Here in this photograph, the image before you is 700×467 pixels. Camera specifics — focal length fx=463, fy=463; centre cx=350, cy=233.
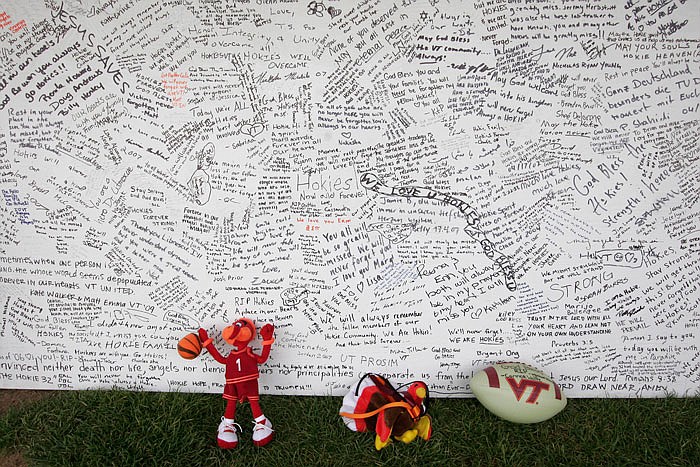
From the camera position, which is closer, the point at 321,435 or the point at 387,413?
the point at 387,413

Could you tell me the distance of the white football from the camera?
79.7 inches

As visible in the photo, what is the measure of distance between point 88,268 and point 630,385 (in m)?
2.67

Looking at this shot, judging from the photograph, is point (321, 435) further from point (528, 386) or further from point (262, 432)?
point (528, 386)

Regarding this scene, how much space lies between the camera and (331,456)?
2016mm

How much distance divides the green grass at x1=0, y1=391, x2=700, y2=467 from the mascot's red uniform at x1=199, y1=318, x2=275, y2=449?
0.22 ft

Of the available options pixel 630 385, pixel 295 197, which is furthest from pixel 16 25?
pixel 630 385

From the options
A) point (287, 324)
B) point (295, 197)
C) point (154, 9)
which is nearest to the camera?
point (154, 9)

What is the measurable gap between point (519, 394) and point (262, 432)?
115 centimetres

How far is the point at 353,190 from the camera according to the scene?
81.7 inches

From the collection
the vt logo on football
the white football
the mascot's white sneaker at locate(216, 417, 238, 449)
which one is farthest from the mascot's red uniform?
the vt logo on football

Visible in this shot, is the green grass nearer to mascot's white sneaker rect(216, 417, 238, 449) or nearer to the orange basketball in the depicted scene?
mascot's white sneaker rect(216, 417, 238, 449)

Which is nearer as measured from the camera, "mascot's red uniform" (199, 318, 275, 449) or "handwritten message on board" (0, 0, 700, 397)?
"handwritten message on board" (0, 0, 700, 397)

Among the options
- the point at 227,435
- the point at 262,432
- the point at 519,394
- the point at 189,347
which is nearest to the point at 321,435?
the point at 262,432

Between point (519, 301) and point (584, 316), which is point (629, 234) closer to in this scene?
point (584, 316)
